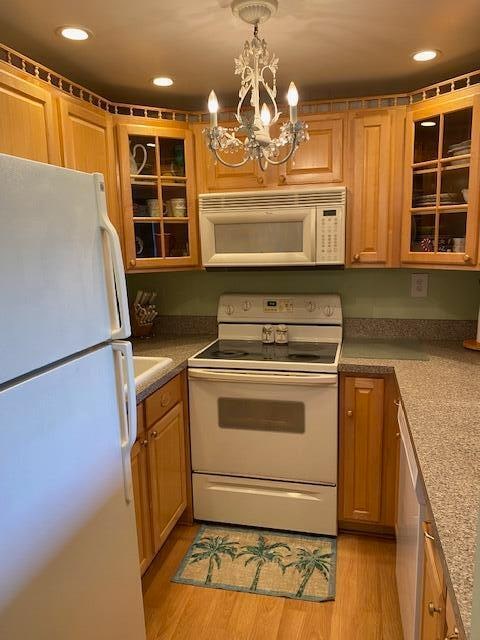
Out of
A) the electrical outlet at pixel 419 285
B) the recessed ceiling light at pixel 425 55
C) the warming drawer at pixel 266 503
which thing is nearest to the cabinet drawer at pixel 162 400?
the warming drawer at pixel 266 503

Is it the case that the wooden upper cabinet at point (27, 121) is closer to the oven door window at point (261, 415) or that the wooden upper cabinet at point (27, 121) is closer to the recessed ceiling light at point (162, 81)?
the recessed ceiling light at point (162, 81)

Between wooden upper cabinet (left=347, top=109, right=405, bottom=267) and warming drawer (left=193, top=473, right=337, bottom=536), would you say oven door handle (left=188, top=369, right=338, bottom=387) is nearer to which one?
warming drawer (left=193, top=473, right=337, bottom=536)

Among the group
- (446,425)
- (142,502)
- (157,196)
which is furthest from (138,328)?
(446,425)

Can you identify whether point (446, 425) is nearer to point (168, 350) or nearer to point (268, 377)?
point (268, 377)

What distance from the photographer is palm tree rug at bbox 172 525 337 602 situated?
2115 mm

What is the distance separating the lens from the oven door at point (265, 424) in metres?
2.35

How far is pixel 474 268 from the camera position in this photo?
2203 mm

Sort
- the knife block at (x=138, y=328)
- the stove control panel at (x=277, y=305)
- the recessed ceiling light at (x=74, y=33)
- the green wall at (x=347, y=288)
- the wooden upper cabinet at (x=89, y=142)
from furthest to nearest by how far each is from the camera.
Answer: the knife block at (x=138, y=328), the stove control panel at (x=277, y=305), the green wall at (x=347, y=288), the wooden upper cabinet at (x=89, y=142), the recessed ceiling light at (x=74, y=33)

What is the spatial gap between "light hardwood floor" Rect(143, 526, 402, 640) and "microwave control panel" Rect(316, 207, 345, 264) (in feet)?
4.92

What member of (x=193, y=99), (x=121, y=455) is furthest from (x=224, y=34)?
(x=121, y=455)

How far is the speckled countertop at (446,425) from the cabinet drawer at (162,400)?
Answer: 5cm

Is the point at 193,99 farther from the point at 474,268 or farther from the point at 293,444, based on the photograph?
the point at 293,444

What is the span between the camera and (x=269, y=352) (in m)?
2.62

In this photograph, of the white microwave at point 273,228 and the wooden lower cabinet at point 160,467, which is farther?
the white microwave at point 273,228
